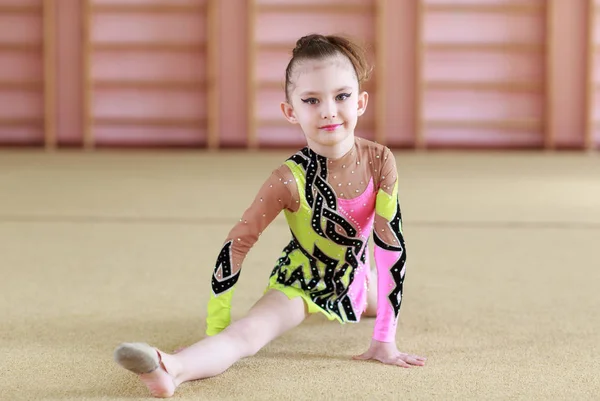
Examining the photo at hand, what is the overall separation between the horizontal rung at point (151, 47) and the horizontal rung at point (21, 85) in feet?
1.80

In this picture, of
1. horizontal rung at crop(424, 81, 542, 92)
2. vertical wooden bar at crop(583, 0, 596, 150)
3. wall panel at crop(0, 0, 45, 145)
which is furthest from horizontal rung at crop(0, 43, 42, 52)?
vertical wooden bar at crop(583, 0, 596, 150)

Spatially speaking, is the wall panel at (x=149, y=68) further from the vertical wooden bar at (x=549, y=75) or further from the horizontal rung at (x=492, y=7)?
the vertical wooden bar at (x=549, y=75)

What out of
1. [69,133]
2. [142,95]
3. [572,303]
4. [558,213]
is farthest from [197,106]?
[572,303]

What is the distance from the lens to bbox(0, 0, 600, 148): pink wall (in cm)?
670

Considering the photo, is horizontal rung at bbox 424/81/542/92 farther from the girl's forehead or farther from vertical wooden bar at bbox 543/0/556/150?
the girl's forehead

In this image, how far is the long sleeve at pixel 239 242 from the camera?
1.45 meters

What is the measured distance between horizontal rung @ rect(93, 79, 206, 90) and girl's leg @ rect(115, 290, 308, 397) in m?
5.37

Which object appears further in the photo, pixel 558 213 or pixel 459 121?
pixel 459 121

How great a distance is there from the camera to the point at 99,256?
2.39 m

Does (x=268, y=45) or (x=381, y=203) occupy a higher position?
(x=268, y=45)

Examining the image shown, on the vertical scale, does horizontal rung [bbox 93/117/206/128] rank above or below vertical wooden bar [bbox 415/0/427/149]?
below

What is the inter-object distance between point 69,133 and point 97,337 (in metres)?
5.64

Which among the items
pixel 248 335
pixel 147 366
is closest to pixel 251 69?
pixel 248 335

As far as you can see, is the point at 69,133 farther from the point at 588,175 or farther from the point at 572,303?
the point at 572,303
